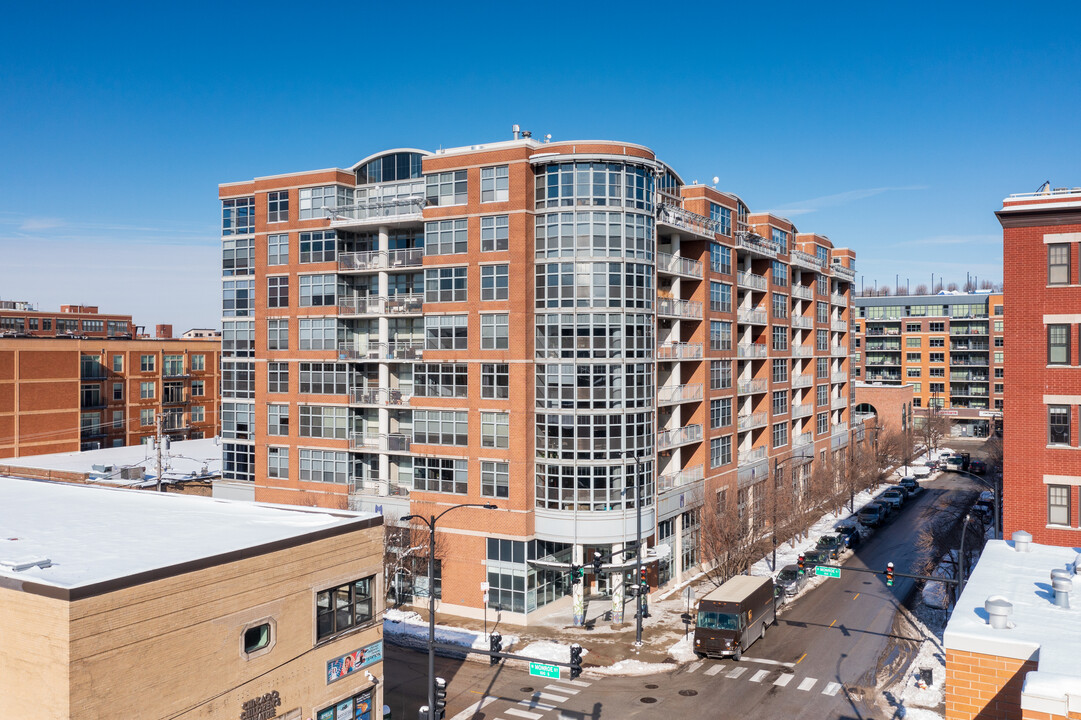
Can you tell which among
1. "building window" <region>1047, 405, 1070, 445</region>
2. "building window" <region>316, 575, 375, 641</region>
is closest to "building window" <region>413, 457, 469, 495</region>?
"building window" <region>316, 575, 375, 641</region>

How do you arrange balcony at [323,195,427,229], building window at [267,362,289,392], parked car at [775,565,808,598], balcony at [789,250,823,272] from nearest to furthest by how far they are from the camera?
balcony at [323,195,427,229]
parked car at [775,565,808,598]
building window at [267,362,289,392]
balcony at [789,250,823,272]

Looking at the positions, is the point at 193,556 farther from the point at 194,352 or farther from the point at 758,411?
the point at 194,352

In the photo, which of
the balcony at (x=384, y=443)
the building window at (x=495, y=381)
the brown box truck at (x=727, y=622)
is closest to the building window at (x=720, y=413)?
the building window at (x=495, y=381)

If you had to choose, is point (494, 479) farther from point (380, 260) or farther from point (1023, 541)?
point (1023, 541)

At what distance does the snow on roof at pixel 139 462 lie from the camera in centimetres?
6761

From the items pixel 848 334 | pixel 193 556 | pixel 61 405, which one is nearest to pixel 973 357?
pixel 848 334

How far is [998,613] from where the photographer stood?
19.1 metres

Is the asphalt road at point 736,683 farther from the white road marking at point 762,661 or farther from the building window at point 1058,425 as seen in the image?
the building window at point 1058,425

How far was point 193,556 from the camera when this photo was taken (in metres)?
22.4

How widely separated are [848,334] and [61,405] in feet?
282

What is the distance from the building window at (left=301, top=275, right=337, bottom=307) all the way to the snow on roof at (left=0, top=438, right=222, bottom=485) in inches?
863

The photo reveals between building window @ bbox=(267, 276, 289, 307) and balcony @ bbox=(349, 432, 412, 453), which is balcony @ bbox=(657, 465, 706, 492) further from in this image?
building window @ bbox=(267, 276, 289, 307)

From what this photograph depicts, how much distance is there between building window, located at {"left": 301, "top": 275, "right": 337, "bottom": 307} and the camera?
52000mm

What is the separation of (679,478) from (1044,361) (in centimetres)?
2310
